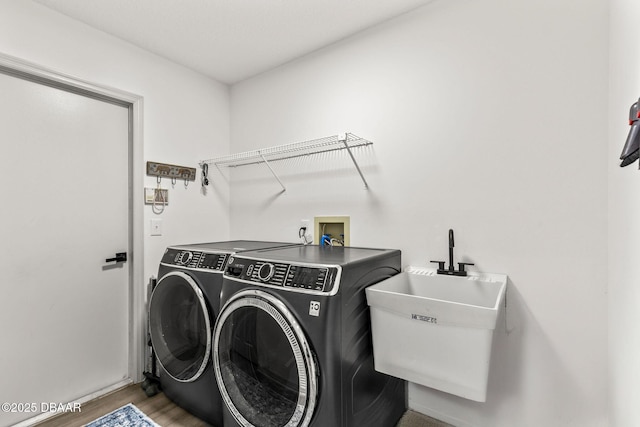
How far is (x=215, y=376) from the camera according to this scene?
1640 millimetres

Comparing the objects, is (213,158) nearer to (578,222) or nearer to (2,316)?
(2,316)

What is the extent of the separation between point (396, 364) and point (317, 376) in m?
0.38

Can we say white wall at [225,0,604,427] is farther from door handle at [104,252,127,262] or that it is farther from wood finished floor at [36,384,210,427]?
door handle at [104,252,127,262]

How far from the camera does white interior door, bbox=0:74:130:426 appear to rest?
67.3 inches

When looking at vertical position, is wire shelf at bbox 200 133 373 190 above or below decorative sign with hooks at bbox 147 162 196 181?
above

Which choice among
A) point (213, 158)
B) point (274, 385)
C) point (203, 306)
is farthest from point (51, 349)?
point (213, 158)

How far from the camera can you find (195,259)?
1.85 metres

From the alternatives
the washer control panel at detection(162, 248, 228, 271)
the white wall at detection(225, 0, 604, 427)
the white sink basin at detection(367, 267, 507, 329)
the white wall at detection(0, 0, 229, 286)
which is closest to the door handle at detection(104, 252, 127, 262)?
the white wall at detection(0, 0, 229, 286)

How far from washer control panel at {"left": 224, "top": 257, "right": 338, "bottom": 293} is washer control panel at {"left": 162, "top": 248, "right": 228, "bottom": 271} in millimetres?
172

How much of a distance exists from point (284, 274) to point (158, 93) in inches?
74.9

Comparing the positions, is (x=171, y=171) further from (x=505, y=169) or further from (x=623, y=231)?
(x=623, y=231)

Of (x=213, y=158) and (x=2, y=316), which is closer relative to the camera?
(x=2, y=316)

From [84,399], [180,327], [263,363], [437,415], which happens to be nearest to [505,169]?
[437,415]

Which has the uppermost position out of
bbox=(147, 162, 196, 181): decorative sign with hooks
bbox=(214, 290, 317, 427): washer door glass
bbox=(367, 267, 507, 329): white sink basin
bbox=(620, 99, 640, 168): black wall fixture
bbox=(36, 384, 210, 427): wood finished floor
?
bbox=(147, 162, 196, 181): decorative sign with hooks
